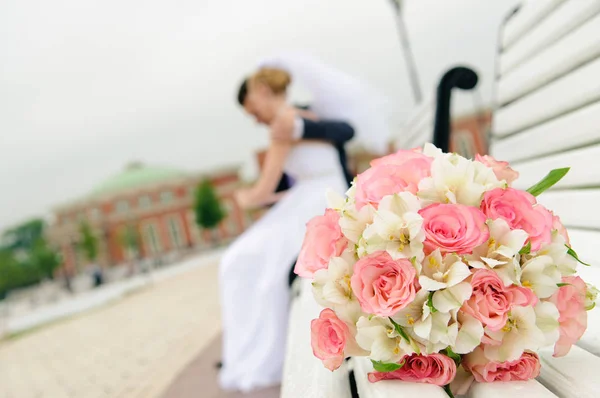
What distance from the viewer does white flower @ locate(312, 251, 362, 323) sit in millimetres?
852

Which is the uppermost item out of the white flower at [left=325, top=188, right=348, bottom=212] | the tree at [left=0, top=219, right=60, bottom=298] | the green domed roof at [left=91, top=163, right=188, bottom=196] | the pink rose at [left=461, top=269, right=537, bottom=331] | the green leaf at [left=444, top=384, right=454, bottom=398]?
the white flower at [left=325, top=188, right=348, bottom=212]

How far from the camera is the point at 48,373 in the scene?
5.91 m

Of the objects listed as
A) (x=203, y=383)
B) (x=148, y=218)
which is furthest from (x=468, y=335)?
(x=148, y=218)

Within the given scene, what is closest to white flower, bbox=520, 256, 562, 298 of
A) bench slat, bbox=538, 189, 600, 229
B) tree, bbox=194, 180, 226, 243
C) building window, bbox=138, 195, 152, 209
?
bench slat, bbox=538, 189, 600, 229

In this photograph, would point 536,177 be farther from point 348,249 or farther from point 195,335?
point 195,335

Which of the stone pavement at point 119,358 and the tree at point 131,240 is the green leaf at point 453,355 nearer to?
the stone pavement at point 119,358

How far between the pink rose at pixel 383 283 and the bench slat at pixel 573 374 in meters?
0.23

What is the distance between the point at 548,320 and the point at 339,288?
32 cm

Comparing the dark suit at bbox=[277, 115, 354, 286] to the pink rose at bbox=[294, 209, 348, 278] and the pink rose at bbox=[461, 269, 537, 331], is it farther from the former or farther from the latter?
the pink rose at bbox=[461, 269, 537, 331]

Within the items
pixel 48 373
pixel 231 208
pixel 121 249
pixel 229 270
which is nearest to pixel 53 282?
pixel 121 249

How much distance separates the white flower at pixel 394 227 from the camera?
795mm

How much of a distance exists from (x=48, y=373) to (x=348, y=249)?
6099 millimetres

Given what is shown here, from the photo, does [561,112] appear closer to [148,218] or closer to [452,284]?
[452,284]

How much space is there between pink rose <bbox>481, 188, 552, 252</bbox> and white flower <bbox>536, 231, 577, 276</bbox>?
0.02 meters
